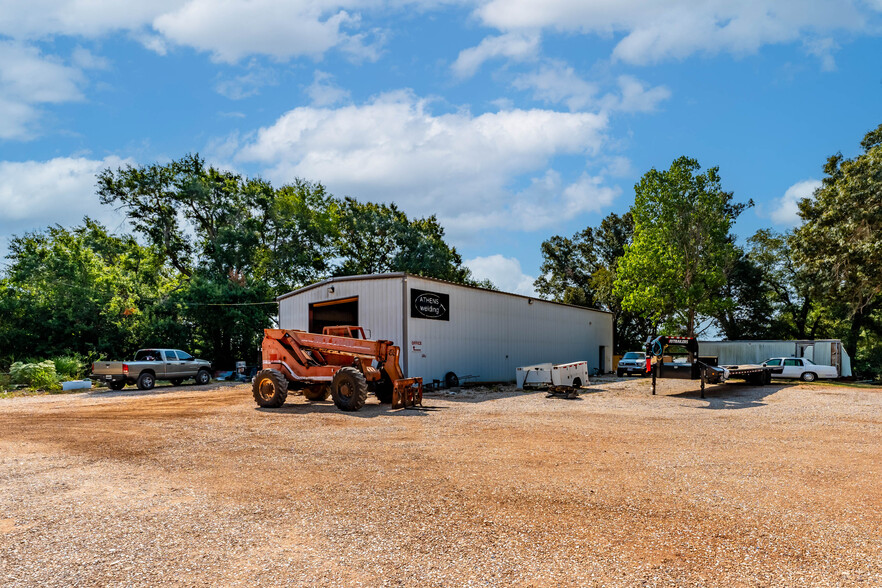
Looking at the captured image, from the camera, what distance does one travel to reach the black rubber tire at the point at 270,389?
1502cm

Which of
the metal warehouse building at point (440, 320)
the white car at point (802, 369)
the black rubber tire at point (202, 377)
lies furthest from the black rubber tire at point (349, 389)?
the white car at point (802, 369)

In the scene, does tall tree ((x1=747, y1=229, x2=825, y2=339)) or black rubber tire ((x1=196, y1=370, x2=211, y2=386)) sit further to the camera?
tall tree ((x1=747, y1=229, x2=825, y2=339))

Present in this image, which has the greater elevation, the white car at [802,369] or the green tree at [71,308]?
the green tree at [71,308]

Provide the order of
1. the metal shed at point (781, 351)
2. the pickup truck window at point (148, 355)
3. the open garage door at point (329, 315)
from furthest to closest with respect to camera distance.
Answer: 1. the metal shed at point (781, 351)
2. the pickup truck window at point (148, 355)
3. the open garage door at point (329, 315)

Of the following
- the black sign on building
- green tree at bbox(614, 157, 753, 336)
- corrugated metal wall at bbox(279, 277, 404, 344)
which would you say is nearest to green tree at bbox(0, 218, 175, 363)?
corrugated metal wall at bbox(279, 277, 404, 344)

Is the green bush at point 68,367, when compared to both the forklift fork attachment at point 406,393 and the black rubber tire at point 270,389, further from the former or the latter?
the forklift fork attachment at point 406,393

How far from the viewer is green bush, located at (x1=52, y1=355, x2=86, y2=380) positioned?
25.4 metres

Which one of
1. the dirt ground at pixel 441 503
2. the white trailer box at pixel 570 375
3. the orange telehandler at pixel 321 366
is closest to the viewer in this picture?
the dirt ground at pixel 441 503

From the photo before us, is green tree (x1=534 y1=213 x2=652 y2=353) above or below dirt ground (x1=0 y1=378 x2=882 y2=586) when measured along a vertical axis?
above

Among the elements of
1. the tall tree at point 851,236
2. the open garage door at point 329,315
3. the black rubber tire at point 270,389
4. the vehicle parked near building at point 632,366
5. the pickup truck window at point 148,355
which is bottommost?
the vehicle parked near building at point 632,366

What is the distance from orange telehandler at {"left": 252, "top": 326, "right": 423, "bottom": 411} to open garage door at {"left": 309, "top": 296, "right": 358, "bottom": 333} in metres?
7.37

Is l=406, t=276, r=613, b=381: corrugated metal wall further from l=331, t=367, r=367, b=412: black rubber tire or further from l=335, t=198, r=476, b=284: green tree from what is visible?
l=335, t=198, r=476, b=284: green tree

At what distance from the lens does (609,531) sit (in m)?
5.21

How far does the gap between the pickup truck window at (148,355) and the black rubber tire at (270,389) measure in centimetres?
1088
